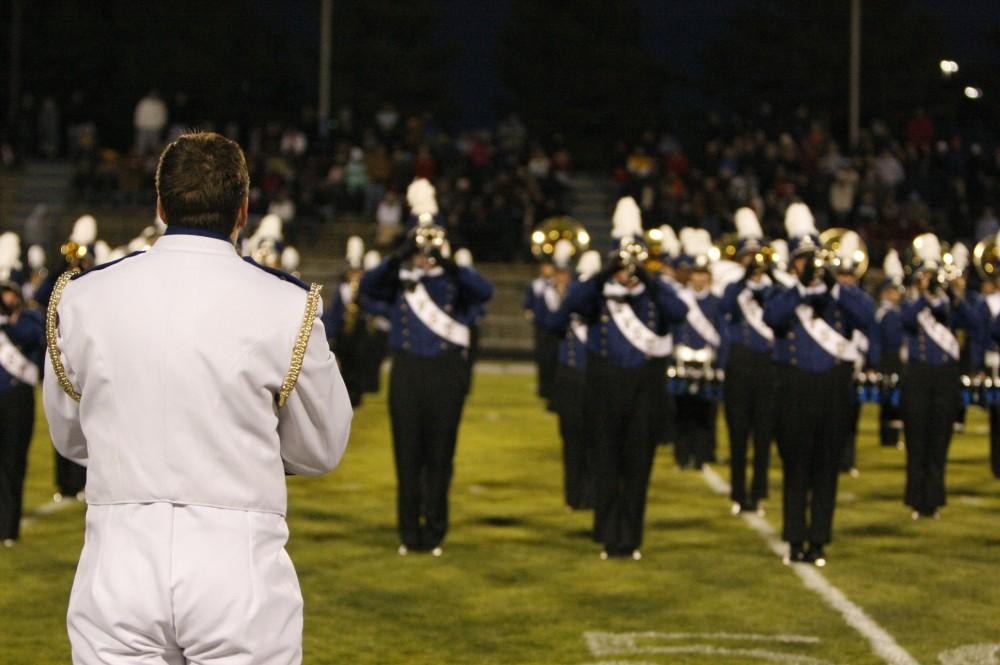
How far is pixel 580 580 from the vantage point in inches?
340

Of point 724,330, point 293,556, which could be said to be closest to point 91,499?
point 293,556

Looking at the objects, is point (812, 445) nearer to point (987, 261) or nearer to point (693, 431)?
point (693, 431)

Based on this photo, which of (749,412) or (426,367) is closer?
(426,367)

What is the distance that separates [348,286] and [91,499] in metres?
15.0

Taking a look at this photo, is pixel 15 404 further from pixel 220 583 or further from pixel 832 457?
pixel 220 583

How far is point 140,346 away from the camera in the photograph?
10.3 ft

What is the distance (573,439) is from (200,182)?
8.40 m

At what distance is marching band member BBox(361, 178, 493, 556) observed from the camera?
927 cm

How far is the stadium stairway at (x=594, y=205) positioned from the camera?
28859 mm

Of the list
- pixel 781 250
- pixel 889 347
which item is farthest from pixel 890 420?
pixel 781 250

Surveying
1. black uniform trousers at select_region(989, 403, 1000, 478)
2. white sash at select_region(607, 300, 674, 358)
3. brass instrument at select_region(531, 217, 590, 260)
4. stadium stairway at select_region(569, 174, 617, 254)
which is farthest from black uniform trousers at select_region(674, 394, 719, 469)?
stadium stairway at select_region(569, 174, 617, 254)

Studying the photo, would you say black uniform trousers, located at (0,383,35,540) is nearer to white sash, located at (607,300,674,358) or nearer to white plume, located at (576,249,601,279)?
white sash, located at (607,300,674,358)

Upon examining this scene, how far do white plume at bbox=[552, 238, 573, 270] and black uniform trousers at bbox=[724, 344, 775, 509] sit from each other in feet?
12.1

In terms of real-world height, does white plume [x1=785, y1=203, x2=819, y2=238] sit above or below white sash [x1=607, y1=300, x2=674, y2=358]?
above
